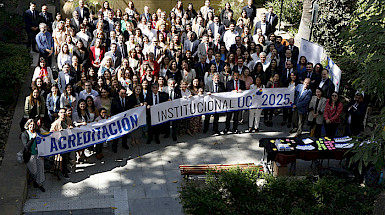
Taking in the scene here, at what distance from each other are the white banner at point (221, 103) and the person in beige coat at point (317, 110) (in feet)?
2.26

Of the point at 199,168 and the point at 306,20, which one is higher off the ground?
the point at 306,20

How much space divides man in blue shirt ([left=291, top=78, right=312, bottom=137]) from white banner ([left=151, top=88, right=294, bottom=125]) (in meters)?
0.18

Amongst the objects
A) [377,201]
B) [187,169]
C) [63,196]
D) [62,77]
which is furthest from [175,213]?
[62,77]

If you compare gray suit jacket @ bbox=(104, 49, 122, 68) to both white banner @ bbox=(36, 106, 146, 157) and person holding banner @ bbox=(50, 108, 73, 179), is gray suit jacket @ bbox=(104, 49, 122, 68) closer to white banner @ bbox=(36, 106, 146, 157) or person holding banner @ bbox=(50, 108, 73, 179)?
white banner @ bbox=(36, 106, 146, 157)

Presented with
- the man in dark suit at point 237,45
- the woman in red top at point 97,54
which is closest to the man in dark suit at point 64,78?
the woman in red top at point 97,54

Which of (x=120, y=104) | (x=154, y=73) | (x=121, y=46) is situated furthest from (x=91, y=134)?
(x=121, y=46)

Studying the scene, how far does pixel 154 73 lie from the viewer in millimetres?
16641

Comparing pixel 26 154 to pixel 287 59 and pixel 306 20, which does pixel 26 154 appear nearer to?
pixel 287 59

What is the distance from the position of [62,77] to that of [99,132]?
2.43 m

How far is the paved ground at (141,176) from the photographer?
1290 centimetres

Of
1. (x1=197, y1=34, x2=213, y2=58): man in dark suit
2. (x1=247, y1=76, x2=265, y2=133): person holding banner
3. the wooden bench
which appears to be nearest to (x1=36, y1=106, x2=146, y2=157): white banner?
the wooden bench

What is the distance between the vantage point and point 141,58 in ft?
55.7

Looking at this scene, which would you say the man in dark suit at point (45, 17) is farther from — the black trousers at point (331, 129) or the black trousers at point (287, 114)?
the black trousers at point (331, 129)

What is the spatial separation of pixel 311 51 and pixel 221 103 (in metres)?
3.59
